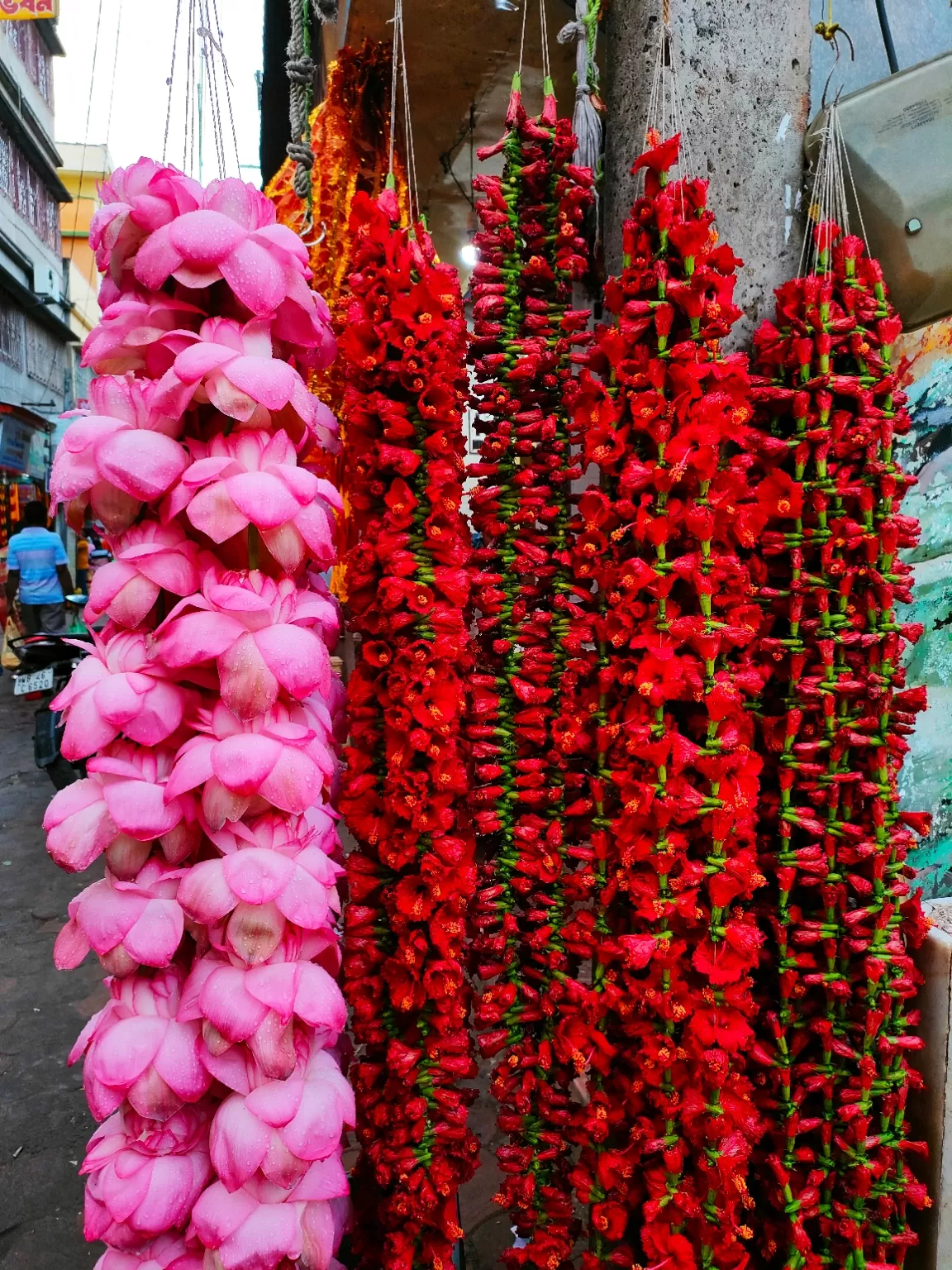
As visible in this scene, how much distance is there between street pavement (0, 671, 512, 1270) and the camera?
1.84 meters

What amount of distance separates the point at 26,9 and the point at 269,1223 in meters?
5.30

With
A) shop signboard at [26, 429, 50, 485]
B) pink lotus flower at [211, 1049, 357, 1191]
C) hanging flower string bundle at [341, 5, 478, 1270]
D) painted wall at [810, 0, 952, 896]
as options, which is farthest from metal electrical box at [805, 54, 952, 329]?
shop signboard at [26, 429, 50, 485]

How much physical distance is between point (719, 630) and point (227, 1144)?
3.09ft

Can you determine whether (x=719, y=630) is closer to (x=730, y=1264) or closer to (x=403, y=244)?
(x=403, y=244)

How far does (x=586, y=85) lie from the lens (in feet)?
4.30

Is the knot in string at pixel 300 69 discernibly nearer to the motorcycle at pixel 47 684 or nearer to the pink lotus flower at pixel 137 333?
the pink lotus flower at pixel 137 333

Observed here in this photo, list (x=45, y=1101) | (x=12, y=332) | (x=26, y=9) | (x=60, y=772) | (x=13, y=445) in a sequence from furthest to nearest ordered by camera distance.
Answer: (x=12, y=332) → (x=13, y=445) → (x=60, y=772) → (x=26, y=9) → (x=45, y=1101)

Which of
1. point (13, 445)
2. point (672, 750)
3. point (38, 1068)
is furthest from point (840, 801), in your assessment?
point (13, 445)

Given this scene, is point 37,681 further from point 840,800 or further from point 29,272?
point 29,272

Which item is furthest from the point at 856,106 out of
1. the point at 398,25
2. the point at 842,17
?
the point at 398,25

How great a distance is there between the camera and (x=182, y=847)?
0.99 meters

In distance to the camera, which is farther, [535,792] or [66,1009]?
[66,1009]

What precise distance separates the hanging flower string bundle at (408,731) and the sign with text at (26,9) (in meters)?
3.96

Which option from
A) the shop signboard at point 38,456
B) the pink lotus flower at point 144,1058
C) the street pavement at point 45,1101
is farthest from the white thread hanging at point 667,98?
the shop signboard at point 38,456
